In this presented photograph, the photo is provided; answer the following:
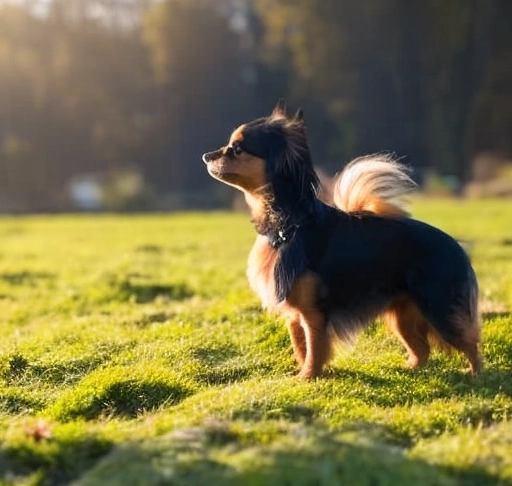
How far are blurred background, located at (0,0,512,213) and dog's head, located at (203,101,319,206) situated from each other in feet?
110

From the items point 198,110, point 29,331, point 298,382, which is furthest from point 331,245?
point 198,110

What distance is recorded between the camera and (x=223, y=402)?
16.8 feet

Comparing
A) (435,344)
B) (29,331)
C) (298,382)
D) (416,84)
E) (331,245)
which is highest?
(416,84)

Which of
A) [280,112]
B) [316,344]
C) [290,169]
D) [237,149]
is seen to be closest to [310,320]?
[316,344]

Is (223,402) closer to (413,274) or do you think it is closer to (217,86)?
(413,274)

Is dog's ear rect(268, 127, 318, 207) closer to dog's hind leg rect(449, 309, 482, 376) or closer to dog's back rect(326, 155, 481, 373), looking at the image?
dog's back rect(326, 155, 481, 373)

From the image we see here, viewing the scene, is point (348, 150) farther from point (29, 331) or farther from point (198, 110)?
point (29, 331)

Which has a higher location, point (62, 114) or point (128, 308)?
point (62, 114)

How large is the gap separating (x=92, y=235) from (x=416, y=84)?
87.3 ft

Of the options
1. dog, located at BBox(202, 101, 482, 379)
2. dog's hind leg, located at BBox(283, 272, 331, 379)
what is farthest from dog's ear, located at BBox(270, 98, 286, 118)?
dog's hind leg, located at BBox(283, 272, 331, 379)

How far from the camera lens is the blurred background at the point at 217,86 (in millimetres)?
42219

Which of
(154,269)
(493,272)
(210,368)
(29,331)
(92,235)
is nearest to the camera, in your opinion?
(210,368)

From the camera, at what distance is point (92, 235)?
21969mm

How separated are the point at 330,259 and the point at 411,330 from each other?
0.86 metres
